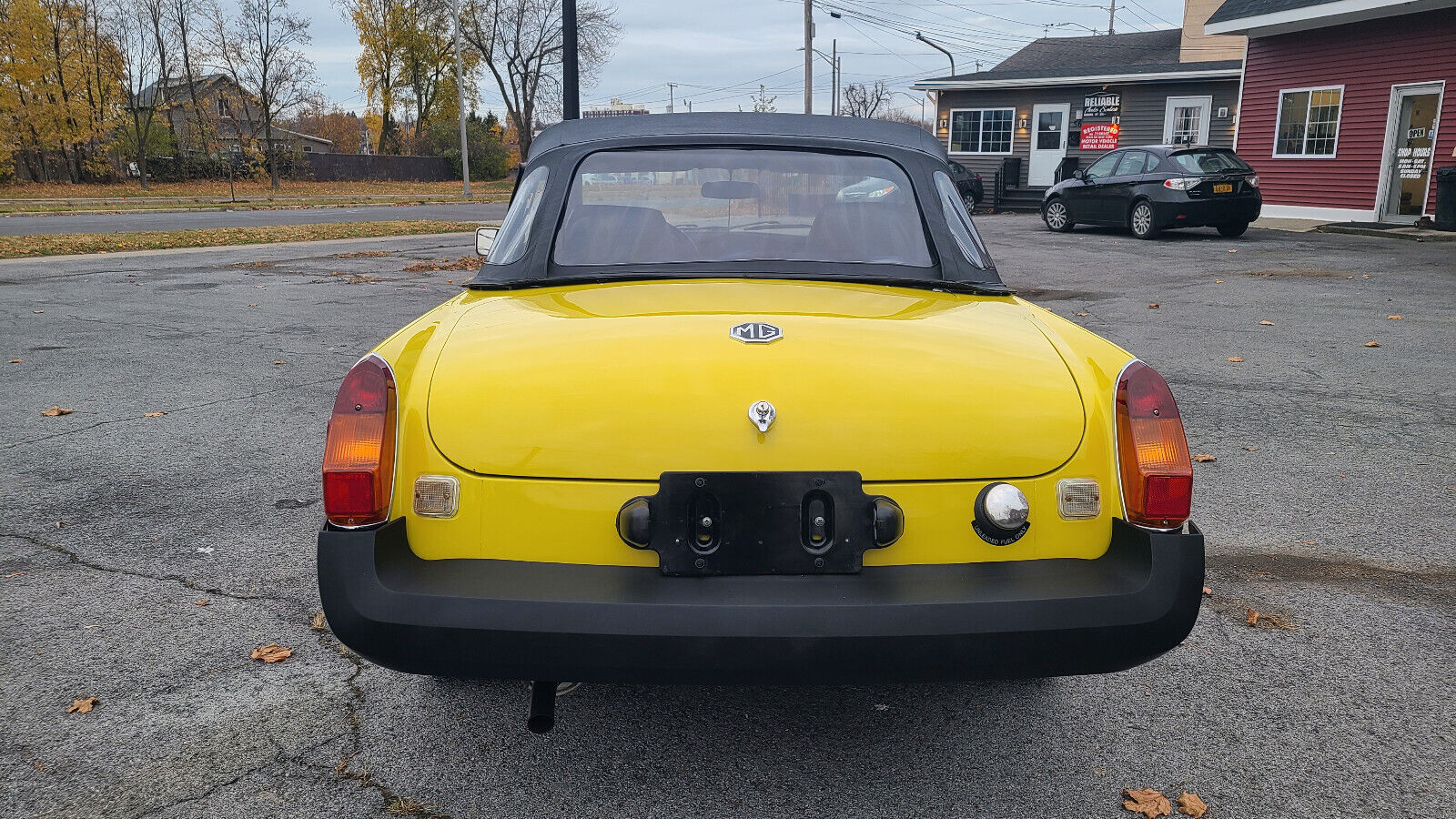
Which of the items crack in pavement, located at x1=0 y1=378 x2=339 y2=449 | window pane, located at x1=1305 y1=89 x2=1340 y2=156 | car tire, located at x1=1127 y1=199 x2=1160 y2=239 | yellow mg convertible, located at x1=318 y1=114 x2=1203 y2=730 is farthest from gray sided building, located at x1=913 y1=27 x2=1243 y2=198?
yellow mg convertible, located at x1=318 y1=114 x2=1203 y2=730

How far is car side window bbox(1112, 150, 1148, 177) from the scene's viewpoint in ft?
60.7

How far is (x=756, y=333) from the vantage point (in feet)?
7.72

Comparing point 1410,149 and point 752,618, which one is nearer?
point 752,618

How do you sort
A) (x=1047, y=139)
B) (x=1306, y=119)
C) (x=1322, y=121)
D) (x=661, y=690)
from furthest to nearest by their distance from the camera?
(x=1047, y=139) → (x=1306, y=119) → (x=1322, y=121) → (x=661, y=690)

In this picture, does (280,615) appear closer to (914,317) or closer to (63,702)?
(63,702)

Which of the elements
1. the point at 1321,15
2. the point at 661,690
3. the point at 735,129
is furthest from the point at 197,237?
the point at 1321,15

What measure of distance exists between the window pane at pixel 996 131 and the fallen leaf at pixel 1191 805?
31966 mm

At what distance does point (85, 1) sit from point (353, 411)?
196 ft

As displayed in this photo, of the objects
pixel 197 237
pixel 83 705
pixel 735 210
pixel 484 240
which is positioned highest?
pixel 735 210

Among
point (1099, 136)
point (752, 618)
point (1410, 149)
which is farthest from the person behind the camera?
point (1099, 136)

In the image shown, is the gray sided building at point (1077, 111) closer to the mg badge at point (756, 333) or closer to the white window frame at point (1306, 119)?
the white window frame at point (1306, 119)

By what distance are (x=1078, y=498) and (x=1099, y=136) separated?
3111cm

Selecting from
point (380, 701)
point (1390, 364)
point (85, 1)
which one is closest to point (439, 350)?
point (380, 701)

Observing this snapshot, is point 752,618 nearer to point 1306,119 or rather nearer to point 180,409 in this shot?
point 180,409
